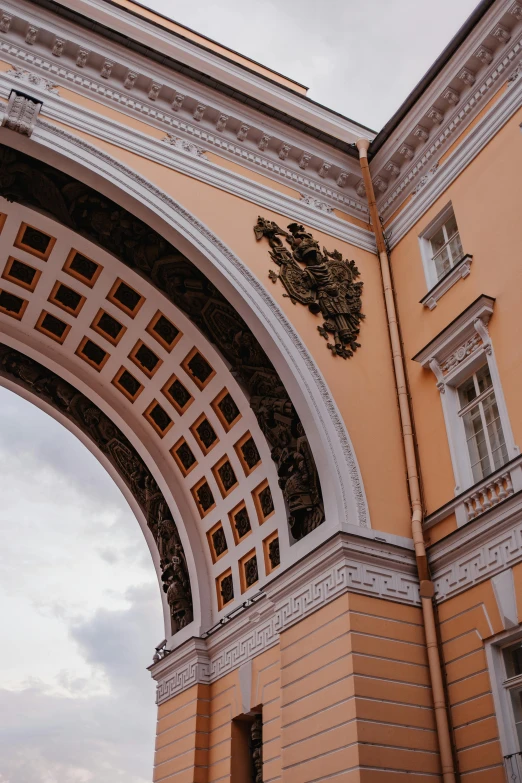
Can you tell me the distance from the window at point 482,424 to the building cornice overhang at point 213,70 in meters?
5.10

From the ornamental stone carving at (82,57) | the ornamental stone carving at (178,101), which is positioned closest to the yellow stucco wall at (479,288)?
the ornamental stone carving at (178,101)

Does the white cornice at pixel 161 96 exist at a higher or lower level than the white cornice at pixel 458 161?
higher

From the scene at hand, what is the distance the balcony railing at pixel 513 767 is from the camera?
8109 mm

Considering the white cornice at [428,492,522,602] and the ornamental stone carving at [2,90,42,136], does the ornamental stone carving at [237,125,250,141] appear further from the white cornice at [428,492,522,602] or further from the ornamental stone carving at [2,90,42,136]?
the white cornice at [428,492,522,602]

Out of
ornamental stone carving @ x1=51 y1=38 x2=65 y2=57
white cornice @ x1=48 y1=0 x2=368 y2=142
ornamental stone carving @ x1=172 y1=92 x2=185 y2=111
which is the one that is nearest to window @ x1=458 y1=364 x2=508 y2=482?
white cornice @ x1=48 y1=0 x2=368 y2=142

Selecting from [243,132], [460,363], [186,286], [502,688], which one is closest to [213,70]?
[243,132]

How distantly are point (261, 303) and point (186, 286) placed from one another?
1.21 m

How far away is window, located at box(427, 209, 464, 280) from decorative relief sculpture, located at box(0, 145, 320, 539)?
1.64 meters

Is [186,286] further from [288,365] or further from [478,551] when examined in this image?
[478,551]

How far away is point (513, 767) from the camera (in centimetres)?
818

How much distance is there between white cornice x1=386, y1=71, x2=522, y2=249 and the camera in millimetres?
11508

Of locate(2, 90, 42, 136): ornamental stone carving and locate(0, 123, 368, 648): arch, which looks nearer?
locate(0, 123, 368, 648): arch

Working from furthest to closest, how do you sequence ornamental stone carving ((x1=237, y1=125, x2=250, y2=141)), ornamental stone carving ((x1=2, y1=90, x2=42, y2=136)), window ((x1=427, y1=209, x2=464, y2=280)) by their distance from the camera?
ornamental stone carving ((x1=237, y1=125, x2=250, y2=141)), window ((x1=427, y1=209, x2=464, y2=280)), ornamental stone carving ((x1=2, y1=90, x2=42, y2=136))

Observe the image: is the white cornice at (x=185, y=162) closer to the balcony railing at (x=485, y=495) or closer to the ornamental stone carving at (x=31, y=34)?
the ornamental stone carving at (x=31, y=34)
